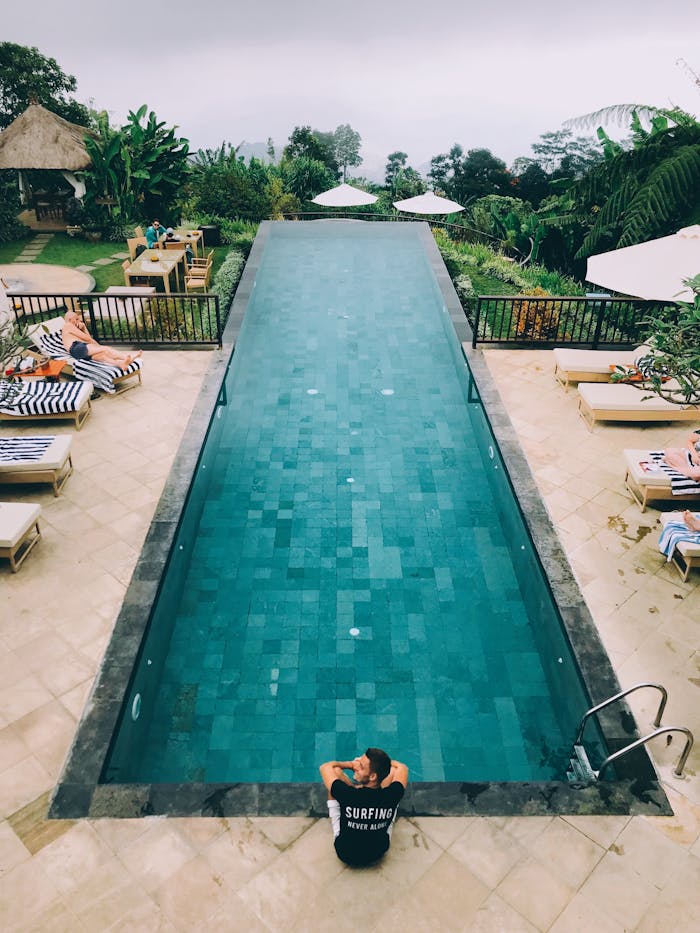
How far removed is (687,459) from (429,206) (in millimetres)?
15850

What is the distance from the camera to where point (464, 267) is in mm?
19562

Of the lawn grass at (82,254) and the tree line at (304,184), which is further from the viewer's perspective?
the lawn grass at (82,254)

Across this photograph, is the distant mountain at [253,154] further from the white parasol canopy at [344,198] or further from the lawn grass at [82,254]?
the lawn grass at [82,254]

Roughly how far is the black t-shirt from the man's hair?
94 millimetres

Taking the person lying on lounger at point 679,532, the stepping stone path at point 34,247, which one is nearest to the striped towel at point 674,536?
the person lying on lounger at point 679,532

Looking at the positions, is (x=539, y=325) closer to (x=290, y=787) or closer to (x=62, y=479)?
(x=62, y=479)

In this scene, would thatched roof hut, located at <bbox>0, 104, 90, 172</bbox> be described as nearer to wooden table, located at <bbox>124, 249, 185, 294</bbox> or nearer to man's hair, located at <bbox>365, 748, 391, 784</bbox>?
wooden table, located at <bbox>124, 249, 185, 294</bbox>

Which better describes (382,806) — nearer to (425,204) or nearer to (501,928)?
(501,928)

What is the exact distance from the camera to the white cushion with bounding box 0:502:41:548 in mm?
6836

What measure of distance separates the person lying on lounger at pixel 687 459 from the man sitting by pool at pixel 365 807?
5.34 m

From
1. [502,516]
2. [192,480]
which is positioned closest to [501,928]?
[502,516]

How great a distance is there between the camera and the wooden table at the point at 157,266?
15.3m

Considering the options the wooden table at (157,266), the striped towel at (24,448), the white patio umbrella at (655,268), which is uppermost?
the white patio umbrella at (655,268)

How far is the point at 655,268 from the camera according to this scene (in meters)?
9.88
